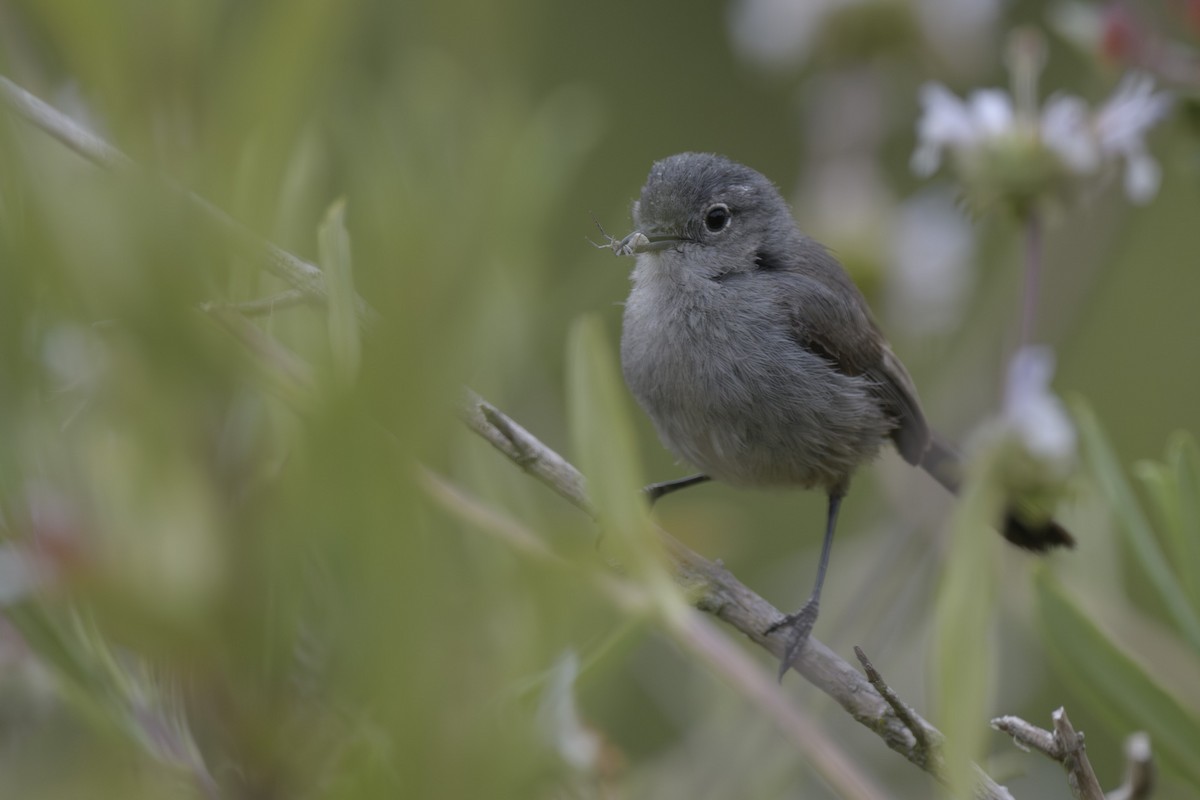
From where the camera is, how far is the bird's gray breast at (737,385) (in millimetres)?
2947

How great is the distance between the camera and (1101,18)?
1809 mm

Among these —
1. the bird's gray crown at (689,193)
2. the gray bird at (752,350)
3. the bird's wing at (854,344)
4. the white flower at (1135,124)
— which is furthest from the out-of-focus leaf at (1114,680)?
the bird's gray crown at (689,193)

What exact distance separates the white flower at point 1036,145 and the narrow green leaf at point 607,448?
1462 millimetres

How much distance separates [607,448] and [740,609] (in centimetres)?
77

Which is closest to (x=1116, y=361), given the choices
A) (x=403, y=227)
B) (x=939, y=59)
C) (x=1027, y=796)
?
(x=939, y=59)

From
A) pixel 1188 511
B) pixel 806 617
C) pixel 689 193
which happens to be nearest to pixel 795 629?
pixel 806 617

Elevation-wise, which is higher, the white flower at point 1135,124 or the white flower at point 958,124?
the white flower at point 1135,124

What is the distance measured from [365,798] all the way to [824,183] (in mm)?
2576

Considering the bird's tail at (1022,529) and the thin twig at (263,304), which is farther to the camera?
the bird's tail at (1022,529)

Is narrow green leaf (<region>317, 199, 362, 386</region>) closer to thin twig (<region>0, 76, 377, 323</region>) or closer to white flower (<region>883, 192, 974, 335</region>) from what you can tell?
thin twig (<region>0, 76, 377, 323</region>)

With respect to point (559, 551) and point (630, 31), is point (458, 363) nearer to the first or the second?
point (559, 551)

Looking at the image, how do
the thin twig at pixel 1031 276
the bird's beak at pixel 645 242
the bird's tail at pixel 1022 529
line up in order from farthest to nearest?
the bird's beak at pixel 645 242 → the bird's tail at pixel 1022 529 → the thin twig at pixel 1031 276

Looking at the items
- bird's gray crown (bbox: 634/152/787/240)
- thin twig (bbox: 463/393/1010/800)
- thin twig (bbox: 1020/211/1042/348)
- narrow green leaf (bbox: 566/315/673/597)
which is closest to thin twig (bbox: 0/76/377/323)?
narrow green leaf (bbox: 566/315/673/597)

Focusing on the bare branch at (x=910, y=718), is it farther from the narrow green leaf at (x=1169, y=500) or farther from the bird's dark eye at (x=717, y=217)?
the bird's dark eye at (x=717, y=217)
